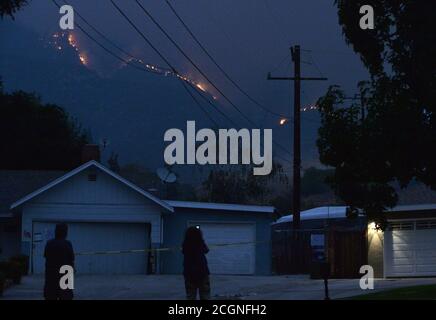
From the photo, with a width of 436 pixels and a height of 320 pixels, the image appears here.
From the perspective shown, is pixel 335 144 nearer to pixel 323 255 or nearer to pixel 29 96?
pixel 323 255

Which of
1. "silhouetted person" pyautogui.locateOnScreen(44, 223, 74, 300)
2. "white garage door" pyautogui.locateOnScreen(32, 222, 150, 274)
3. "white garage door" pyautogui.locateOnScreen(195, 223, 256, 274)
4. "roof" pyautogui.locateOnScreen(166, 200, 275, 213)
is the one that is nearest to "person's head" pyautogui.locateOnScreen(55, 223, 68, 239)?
"silhouetted person" pyautogui.locateOnScreen(44, 223, 74, 300)

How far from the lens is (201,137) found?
36.8 metres

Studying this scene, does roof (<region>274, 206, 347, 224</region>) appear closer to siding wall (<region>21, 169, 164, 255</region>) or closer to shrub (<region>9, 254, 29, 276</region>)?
siding wall (<region>21, 169, 164, 255</region>)

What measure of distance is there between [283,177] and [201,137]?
64.3 ft

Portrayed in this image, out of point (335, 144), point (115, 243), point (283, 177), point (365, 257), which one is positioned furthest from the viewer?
point (283, 177)

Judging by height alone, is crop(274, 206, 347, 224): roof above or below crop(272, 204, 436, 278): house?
above

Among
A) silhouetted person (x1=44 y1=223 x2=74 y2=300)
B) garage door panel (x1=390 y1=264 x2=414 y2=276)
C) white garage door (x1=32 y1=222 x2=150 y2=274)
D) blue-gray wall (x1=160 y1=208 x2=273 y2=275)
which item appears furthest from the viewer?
blue-gray wall (x1=160 y1=208 x2=273 y2=275)

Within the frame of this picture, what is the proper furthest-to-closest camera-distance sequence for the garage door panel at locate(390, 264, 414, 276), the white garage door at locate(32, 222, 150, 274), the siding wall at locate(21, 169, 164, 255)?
the siding wall at locate(21, 169, 164, 255)
the white garage door at locate(32, 222, 150, 274)
the garage door panel at locate(390, 264, 414, 276)

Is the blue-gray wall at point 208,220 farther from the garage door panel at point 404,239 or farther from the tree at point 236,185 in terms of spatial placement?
the tree at point 236,185

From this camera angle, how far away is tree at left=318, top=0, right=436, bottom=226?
59.2 ft
